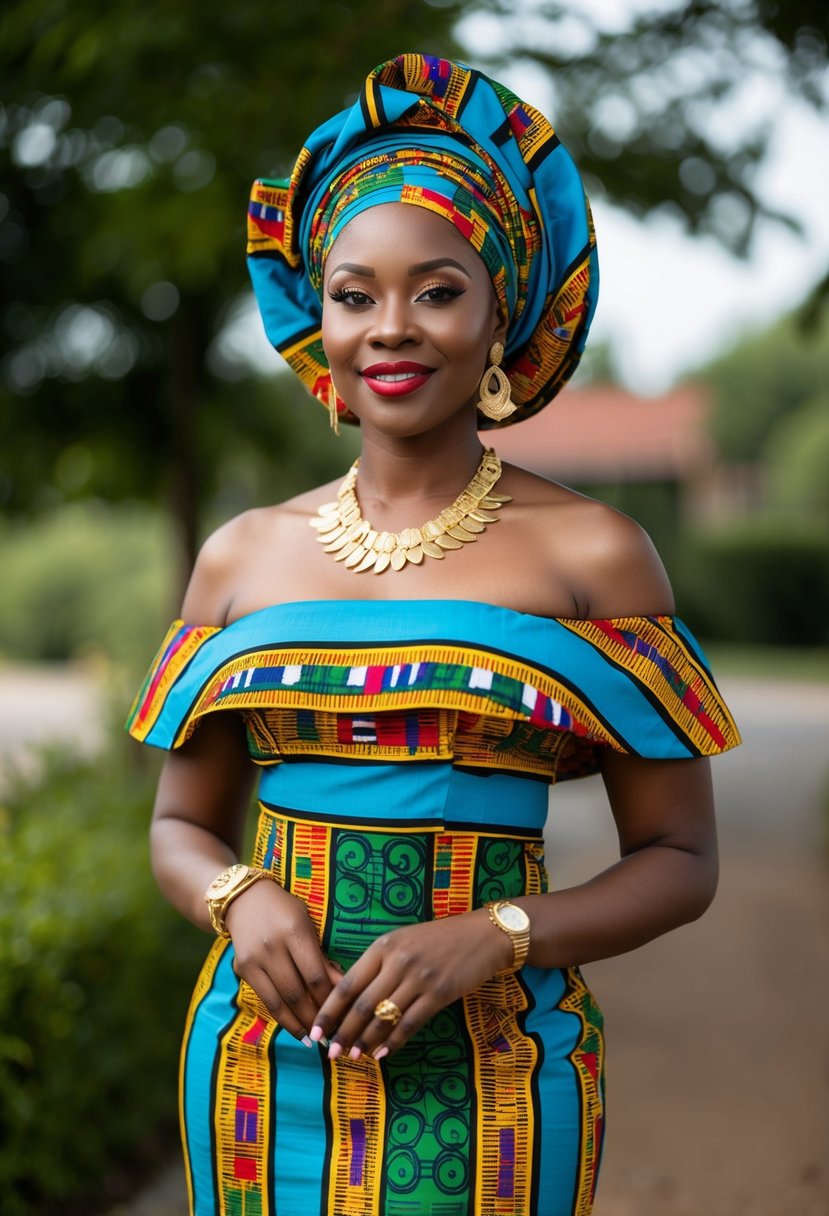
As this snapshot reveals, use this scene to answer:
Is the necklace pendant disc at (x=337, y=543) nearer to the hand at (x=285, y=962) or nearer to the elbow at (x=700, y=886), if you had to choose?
the hand at (x=285, y=962)

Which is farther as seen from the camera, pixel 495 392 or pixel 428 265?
pixel 495 392

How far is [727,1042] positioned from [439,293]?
493cm

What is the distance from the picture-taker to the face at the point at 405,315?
1812mm

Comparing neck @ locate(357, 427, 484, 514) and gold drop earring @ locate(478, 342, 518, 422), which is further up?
gold drop earring @ locate(478, 342, 518, 422)

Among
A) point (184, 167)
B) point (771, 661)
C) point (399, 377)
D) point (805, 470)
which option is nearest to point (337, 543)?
point (399, 377)

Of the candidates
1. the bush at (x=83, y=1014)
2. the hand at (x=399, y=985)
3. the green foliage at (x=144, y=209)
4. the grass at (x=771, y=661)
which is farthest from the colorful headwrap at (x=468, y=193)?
the grass at (x=771, y=661)

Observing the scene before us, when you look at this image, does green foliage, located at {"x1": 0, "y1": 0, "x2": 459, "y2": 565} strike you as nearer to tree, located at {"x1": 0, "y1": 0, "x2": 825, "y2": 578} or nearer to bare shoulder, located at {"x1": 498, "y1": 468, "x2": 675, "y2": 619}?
tree, located at {"x1": 0, "y1": 0, "x2": 825, "y2": 578}

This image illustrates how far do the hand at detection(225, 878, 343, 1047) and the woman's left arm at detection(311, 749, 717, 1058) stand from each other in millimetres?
47

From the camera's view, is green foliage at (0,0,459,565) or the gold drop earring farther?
green foliage at (0,0,459,565)

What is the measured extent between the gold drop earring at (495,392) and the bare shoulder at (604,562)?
7.4 inches

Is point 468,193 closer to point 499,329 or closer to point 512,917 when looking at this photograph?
point 499,329

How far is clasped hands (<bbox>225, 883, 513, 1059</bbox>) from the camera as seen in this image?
1.66m

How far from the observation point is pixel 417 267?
1.81 meters

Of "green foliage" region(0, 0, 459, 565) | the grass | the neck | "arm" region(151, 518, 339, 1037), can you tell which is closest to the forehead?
the neck
